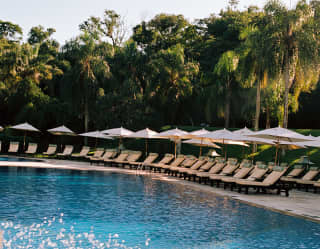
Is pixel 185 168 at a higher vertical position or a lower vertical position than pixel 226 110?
lower

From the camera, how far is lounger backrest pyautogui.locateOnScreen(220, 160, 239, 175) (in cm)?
1872

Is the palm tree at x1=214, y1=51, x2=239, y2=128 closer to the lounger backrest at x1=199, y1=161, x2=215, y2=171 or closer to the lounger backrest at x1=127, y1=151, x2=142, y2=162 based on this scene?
the lounger backrest at x1=127, y1=151, x2=142, y2=162

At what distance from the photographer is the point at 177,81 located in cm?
3697

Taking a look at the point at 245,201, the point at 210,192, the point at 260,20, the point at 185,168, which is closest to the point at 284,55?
the point at 260,20

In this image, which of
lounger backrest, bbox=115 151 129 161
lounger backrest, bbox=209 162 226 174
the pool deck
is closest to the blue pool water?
the pool deck

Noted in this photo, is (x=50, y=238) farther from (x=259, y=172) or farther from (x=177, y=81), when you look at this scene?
(x=177, y=81)

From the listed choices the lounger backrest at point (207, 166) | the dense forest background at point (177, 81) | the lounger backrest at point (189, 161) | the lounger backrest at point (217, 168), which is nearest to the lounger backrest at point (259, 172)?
the lounger backrest at point (217, 168)

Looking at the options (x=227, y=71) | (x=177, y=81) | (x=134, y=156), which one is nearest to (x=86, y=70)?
(x=177, y=81)

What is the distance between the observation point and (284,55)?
25.6 meters

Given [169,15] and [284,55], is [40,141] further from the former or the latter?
[284,55]

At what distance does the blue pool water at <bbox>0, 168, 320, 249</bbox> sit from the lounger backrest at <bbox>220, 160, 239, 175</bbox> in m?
2.79

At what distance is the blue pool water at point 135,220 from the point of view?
343 inches

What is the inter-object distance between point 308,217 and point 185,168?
34.1 ft

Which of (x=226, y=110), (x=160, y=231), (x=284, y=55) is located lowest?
(x=160, y=231)
